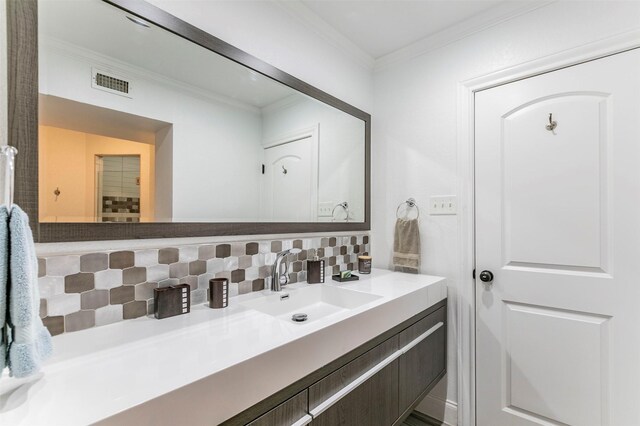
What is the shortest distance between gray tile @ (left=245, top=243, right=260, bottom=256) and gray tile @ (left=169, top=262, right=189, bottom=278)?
294 millimetres

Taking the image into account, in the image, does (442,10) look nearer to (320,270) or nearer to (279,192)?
(279,192)

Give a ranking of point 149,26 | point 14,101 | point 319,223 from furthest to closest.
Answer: point 319,223 → point 149,26 → point 14,101

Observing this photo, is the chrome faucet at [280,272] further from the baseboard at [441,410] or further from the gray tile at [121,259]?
the baseboard at [441,410]

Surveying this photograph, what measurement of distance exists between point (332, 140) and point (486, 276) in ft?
3.98

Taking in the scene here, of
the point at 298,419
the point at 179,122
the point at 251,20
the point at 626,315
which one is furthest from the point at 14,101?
the point at 626,315

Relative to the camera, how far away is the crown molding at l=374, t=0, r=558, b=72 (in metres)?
1.61

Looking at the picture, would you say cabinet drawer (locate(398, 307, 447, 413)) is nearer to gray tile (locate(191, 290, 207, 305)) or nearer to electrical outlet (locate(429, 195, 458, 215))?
electrical outlet (locate(429, 195, 458, 215))

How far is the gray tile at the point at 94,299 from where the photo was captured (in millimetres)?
959

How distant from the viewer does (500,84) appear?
170 centimetres

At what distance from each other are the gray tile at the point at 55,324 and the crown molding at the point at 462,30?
2.25m

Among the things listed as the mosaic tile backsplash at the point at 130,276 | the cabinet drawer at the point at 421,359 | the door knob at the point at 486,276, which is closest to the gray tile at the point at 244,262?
the mosaic tile backsplash at the point at 130,276

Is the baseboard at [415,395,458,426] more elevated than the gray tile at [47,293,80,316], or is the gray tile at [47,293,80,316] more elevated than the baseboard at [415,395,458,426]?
the gray tile at [47,293,80,316]

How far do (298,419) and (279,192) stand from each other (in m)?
1.03

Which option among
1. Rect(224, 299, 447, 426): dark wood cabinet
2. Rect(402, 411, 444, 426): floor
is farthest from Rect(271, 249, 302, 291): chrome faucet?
Rect(402, 411, 444, 426): floor
